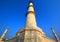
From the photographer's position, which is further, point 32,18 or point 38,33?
point 32,18

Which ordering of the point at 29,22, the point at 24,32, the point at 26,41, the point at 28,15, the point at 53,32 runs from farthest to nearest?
the point at 53,32, the point at 28,15, the point at 29,22, the point at 24,32, the point at 26,41

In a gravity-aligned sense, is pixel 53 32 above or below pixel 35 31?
above

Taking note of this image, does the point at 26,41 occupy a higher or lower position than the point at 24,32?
lower

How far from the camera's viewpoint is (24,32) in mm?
18125

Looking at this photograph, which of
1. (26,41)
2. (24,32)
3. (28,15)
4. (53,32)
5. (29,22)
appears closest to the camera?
(26,41)

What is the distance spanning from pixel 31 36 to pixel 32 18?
663 cm

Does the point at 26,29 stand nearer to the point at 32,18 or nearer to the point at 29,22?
the point at 29,22

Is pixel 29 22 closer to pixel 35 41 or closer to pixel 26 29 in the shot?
pixel 26 29

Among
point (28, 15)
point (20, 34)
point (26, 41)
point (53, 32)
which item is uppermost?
point (28, 15)

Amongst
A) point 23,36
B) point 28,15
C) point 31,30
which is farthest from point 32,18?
point 23,36

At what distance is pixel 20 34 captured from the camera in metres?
18.5

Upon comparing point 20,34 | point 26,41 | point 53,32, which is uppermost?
point 53,32

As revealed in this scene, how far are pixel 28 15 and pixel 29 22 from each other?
244 centimetres

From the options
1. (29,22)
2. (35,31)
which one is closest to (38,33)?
(35,31)
